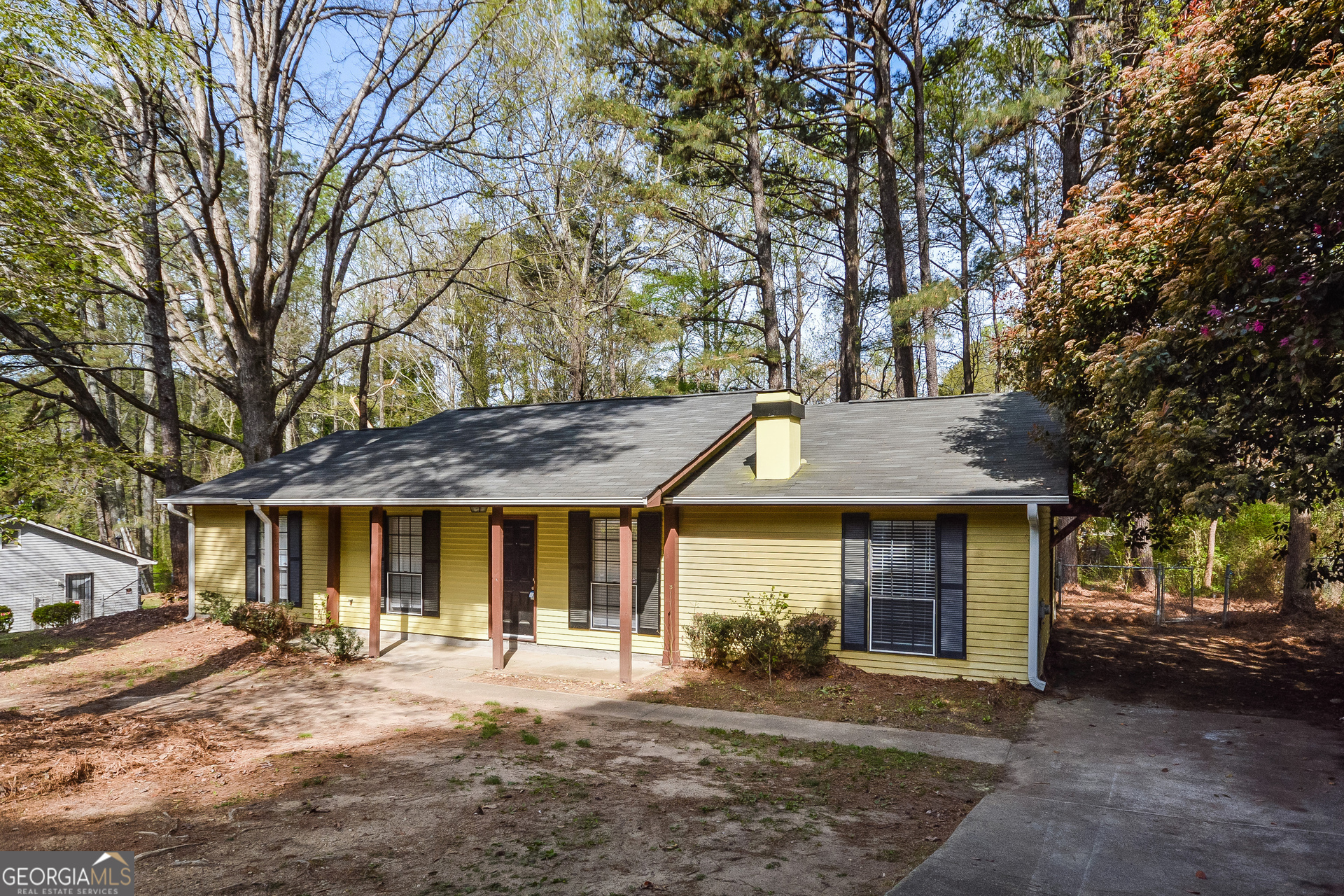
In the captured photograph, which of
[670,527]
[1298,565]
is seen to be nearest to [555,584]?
[670,527]

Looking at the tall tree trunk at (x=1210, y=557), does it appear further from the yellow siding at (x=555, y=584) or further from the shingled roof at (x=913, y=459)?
the yellow siding at (x=555, y=584)

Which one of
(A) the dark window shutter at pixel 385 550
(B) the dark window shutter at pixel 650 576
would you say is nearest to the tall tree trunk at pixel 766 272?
(B) the dark window shutter at pixel 650 576

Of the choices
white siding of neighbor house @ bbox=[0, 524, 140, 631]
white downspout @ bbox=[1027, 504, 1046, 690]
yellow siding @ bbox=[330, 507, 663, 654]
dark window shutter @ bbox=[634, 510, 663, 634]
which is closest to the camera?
white downspout @ bbox=[1027, 504, 1046, 690]

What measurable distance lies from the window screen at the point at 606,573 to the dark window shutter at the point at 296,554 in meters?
6.13

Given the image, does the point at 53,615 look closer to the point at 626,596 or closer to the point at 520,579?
the point at 520,579

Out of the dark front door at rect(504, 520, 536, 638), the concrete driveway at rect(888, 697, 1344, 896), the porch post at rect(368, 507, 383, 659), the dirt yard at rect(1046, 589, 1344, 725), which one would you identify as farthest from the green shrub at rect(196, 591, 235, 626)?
the dirt yard at rect(1046, 589, 1344, 725)

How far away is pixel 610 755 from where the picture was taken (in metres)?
7.09

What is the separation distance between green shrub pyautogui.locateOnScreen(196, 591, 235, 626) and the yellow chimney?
9523 millimetres

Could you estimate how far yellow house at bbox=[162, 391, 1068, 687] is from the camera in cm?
960

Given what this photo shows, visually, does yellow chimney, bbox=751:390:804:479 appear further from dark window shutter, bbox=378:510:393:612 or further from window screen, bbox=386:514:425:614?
dark window shutter, bbox=378:510:393:612

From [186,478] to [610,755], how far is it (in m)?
16.9

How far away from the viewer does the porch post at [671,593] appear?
10906 mm

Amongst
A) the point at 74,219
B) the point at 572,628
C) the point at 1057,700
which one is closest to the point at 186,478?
the point at 74,219

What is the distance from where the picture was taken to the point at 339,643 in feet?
37.7
